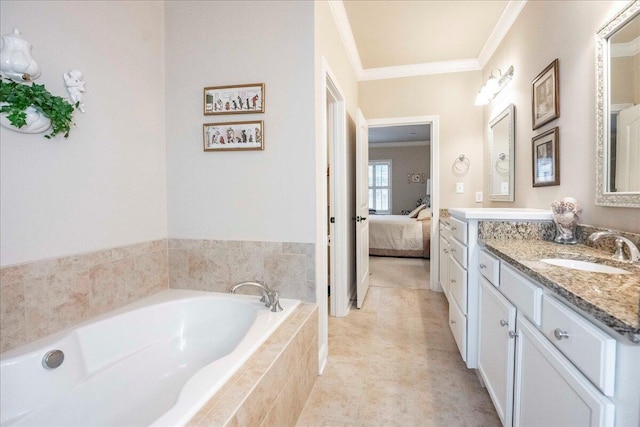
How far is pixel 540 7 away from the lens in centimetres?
204

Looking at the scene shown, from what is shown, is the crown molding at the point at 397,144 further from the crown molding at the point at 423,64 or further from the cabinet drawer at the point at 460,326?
the cabinet drawer at the point at 460,326

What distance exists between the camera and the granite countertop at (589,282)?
665 mm

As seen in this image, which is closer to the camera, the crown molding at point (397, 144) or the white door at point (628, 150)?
the white door at point (628, 150)

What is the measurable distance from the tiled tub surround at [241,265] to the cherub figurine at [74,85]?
3.19 ft

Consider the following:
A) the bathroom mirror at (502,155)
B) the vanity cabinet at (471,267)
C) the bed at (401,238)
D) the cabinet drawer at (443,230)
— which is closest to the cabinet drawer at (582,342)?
the vanity cabinet at (471,267)

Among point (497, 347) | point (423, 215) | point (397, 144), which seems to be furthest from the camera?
point (397, 144)

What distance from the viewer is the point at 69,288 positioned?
1.45 m

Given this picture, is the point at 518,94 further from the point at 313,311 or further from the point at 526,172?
the point at 313,311

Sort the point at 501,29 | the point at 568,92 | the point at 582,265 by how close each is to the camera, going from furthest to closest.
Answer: the point at 501,29 → the point at 568,92 → the point at 582,265

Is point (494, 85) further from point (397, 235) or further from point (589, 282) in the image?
point (397, 235)

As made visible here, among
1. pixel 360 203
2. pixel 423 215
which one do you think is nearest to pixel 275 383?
pixel 360 203

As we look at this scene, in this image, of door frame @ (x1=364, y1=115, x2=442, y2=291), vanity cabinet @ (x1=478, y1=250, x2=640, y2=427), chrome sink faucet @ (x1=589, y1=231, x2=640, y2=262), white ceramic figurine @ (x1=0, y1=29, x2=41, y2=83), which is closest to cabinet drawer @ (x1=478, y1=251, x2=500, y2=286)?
vanity cabinet @ (x1=478, y1=250, x2=640, y2=427)

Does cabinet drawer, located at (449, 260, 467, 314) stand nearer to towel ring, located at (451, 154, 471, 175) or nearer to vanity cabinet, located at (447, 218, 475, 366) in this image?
vanity cabinet, located at (447, 218, 475, 366)

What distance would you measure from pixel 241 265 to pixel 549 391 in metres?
1.59
